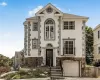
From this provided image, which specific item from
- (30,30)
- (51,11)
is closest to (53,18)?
(51,11)

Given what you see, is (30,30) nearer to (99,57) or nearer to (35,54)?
(35,54)

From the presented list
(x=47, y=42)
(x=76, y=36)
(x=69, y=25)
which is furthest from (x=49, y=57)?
(x=69, y=25)

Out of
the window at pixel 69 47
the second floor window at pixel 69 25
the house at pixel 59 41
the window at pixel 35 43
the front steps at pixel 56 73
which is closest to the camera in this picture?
the front steps at pixel 56 73

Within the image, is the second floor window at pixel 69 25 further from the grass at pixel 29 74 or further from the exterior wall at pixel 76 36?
the grass at pixel 29 74

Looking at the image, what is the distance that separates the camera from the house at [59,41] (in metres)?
45.0

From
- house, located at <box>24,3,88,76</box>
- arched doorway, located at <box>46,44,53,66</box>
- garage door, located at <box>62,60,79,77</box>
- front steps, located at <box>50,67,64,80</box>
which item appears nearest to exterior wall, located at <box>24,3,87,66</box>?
house, located at <box>24,3,88,76</box>

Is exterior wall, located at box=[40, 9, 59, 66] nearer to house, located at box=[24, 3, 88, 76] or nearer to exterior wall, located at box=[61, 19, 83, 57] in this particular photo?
house, located at box=[24, 3, 88, 76]

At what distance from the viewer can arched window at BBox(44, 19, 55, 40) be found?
45219 mm

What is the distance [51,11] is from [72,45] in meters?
6.19

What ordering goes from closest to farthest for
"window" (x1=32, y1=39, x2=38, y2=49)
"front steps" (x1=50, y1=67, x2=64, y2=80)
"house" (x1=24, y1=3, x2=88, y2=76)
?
1. "front steps" (x1=50, y1=67, x2=64, y2=80)
2. "house" (x1=24, y1=3, x2=88, y2=76)
3. "window" (x1=32, y1=39, x2=38, y2=49)

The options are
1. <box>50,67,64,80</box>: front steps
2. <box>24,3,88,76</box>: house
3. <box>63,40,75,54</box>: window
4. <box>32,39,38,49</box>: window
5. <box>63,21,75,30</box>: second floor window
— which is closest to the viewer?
<box>50,67,64,80</box>: front steps

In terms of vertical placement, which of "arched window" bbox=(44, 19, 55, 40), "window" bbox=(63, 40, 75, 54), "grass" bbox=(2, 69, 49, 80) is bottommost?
"grass" bbox=(2, 69, 49, 80)

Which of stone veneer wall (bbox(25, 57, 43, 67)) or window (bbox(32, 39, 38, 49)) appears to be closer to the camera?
stone veneer wall (bbox(25, 57, 43, 67))

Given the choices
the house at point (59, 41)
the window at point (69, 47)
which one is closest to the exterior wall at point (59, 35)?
the house at point (59, 41)
